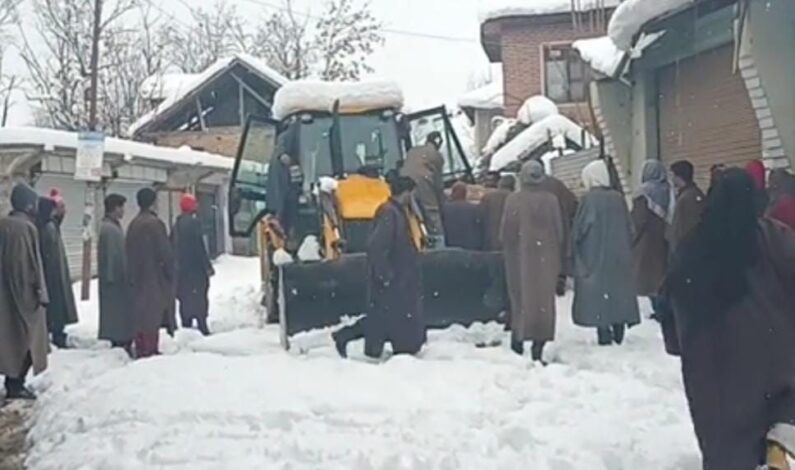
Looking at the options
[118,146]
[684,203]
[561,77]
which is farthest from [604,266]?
[561,77]

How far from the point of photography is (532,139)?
22.7 metres

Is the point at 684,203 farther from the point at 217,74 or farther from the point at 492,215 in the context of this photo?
the point at 217,74

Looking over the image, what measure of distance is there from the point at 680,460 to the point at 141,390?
13.7 ft

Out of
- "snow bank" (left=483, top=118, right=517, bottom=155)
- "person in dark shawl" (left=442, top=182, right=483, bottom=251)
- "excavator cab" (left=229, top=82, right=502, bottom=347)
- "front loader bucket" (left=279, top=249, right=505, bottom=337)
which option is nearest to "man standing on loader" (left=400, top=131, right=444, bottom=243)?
"person in dark shawl" (left=442, top=182, right=483, bottom=251)

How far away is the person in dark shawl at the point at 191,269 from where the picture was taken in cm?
1396

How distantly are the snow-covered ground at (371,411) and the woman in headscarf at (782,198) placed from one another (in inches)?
56.5

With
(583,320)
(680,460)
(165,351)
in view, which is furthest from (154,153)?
Answer: (680,460)

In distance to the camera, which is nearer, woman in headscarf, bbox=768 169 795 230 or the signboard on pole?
woman in headscarf, bbox=768 169 795 230

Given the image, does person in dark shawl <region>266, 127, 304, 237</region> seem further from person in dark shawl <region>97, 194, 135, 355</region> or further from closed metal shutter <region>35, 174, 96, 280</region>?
closed metal shutter <region>35, 174, 96, 280</region>

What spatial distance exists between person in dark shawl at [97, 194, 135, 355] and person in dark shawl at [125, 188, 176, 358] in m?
0.57

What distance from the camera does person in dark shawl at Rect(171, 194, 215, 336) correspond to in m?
Result: 14.0

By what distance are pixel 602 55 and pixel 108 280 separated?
8.18 metres

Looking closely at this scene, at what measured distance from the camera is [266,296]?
1525 cm

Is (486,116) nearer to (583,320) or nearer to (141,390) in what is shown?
(583,320)
